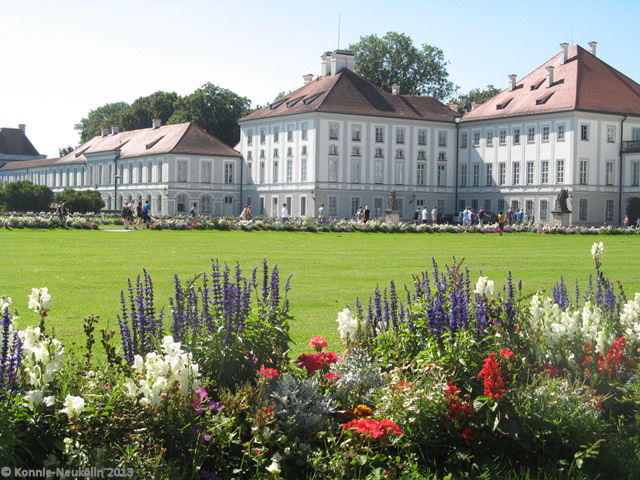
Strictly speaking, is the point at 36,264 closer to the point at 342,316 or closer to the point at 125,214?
the point at 342,316

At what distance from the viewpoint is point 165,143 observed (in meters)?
82.6

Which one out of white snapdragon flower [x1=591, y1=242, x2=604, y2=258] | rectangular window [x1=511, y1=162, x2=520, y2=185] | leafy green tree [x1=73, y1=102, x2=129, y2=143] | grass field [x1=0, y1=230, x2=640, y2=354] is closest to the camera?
white snapdragon flower [x1=591, y1=242, x2=604, y2=258]

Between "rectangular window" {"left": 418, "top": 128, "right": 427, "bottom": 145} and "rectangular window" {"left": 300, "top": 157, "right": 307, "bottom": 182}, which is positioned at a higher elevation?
"rectangular window" {"left": 418, "top": 128, "right": 427, "bottom": 145}

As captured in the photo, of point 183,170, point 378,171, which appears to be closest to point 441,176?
point 378,171

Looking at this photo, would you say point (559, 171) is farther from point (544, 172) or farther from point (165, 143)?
point (165, 143)

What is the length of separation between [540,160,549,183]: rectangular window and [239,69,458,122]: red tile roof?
451 inches

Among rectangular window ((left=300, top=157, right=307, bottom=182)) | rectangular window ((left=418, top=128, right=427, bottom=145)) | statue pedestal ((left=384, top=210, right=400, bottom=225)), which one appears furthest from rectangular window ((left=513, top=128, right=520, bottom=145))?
statue pedestal ((left=384, top=210, right=400, bottom=225))

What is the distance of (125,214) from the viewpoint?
146ft

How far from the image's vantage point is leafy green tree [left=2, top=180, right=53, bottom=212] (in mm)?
61750

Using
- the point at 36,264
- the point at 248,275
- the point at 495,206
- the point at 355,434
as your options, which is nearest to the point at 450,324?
the point at 355,434

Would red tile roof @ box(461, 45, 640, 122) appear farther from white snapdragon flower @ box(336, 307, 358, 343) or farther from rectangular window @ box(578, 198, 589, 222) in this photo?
white snapdragon flower @ box(336, 307, 358, 343)

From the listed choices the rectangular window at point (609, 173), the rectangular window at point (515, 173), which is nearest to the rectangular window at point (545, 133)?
the rectangular window at point (515, 173)

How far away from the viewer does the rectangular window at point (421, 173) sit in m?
76.4

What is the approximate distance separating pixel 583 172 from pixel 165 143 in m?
38.5
